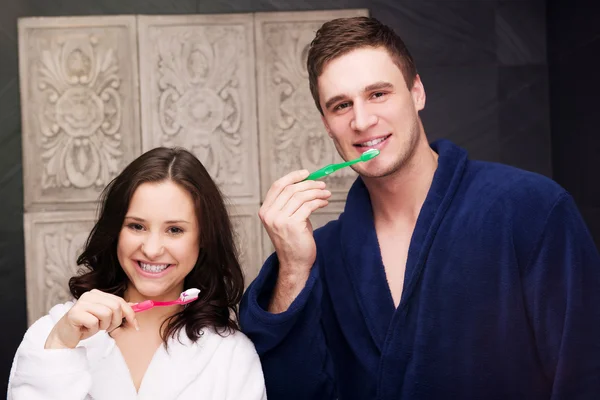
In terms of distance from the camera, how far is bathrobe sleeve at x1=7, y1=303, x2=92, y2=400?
1141mm

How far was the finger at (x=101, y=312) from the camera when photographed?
1124 mm

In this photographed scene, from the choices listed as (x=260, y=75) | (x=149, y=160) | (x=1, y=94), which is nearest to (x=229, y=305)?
(x=149, y=160)

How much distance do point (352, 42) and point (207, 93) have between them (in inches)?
38.1

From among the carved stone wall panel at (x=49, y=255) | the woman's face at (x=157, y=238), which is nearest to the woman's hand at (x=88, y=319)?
the woman's face at (x=157, y=238)

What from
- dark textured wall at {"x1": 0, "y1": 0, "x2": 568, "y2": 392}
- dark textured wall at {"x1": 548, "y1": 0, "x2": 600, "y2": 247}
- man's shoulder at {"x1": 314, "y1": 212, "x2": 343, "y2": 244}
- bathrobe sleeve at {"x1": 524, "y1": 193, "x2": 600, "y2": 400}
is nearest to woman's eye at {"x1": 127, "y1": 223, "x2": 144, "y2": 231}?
man's shoulder at {"x1": 314, "y1": 212, "x2": 343, "y2": 244}

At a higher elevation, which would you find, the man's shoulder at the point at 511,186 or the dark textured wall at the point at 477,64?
the dark textured wall at the point at 477,64

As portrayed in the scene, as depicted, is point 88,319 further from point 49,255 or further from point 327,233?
point 49,255

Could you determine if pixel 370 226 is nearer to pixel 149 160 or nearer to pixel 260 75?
pixel 149 160

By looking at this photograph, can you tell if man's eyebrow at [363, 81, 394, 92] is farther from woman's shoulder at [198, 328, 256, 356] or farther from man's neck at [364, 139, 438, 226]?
woman's shoulder at [198, 328, 256, 356]

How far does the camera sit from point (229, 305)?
147 centimetres

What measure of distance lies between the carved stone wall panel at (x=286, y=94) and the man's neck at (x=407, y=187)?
829 mm

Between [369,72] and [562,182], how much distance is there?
1.12 m

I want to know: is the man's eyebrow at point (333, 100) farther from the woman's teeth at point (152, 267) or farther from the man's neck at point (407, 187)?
the woman's teeth at point (152, 267)

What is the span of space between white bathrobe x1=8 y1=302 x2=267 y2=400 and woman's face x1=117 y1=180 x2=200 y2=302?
0.41ft
